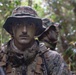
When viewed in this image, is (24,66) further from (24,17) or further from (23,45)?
(24,17)

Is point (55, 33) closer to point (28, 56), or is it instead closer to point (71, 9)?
point (28, 56)

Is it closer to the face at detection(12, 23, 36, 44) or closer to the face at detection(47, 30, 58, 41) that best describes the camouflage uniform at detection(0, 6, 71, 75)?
the face at detection(12, 23, 36, 44)

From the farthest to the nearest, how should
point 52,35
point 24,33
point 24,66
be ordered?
point 52,35, point 24,66, point 24,33

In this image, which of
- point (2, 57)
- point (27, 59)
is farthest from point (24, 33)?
point (2, 57)

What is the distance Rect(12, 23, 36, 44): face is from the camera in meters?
4.19

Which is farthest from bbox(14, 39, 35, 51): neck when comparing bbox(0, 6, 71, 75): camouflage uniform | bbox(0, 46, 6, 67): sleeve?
bbox(0, 46, 6, 67): sleeve

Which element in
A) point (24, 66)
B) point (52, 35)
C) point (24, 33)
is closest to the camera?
point (24, 33)

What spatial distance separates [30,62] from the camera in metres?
4.32

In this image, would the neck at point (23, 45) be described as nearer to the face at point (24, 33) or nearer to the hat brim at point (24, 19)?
the face at point (24, 33)

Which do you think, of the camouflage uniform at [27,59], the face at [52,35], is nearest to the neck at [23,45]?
the camouflage uniform at [27,59]

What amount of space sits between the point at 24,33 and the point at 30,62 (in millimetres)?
386

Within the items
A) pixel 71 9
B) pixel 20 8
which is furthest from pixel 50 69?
pixel 71 9

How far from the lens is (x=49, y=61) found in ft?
14.4

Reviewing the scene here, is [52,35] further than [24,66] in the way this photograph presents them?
Yes
